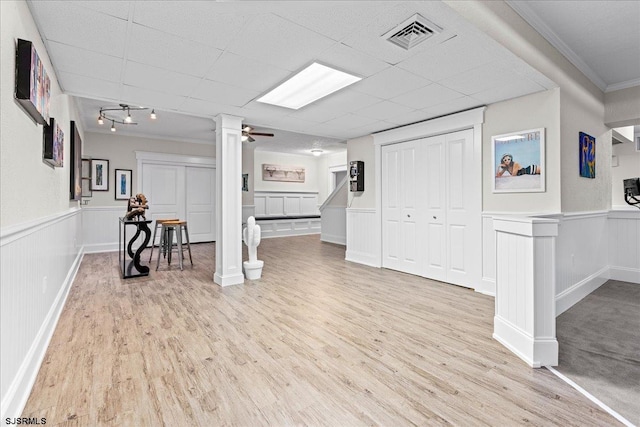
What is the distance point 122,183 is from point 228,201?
4188 millimetres

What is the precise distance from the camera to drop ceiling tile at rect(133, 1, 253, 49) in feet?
6.05

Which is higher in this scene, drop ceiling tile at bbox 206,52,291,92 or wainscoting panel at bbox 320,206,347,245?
drop ceiling tile at bbox 206,52,291,92

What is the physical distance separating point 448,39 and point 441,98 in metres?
1.35

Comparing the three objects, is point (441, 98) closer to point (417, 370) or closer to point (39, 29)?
point (417, 370)

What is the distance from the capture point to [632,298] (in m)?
3.49

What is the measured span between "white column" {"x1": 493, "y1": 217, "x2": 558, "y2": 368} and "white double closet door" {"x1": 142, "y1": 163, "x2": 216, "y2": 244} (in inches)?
288

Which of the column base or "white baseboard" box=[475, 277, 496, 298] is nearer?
"white baseboard" box=[475, 277, 496, 298]

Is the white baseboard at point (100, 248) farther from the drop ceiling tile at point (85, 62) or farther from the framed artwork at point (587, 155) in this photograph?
the framed artwork at point (587, 155)

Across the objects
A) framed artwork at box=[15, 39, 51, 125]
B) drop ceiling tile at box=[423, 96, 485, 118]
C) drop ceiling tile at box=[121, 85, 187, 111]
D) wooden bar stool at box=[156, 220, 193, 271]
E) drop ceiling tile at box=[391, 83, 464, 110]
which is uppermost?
drop ceiling tile at box=[423, 96, 485, 118]

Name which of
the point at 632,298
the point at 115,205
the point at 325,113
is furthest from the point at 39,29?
the point at 632,298

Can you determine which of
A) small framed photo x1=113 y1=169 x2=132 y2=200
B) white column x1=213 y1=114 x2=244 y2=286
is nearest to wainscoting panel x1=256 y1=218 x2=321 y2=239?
small framed photo x1=113 y1=169 x2=132 y2=200

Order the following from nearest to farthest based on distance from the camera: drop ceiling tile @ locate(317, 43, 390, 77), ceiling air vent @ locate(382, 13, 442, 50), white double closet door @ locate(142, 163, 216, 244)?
ceiling air vent @ locate(382, 13, 442, 50) → drop ceiling tile @ locate(317, 43, 390, 77) → white double closet door @ locate(142, 163, 216, 244)

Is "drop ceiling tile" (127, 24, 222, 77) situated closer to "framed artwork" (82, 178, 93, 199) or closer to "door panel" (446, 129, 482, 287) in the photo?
"door panel" (446, 129, 482, 287)

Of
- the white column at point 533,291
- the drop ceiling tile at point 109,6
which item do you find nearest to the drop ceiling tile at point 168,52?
the drop ceiling tile at point 109,6
